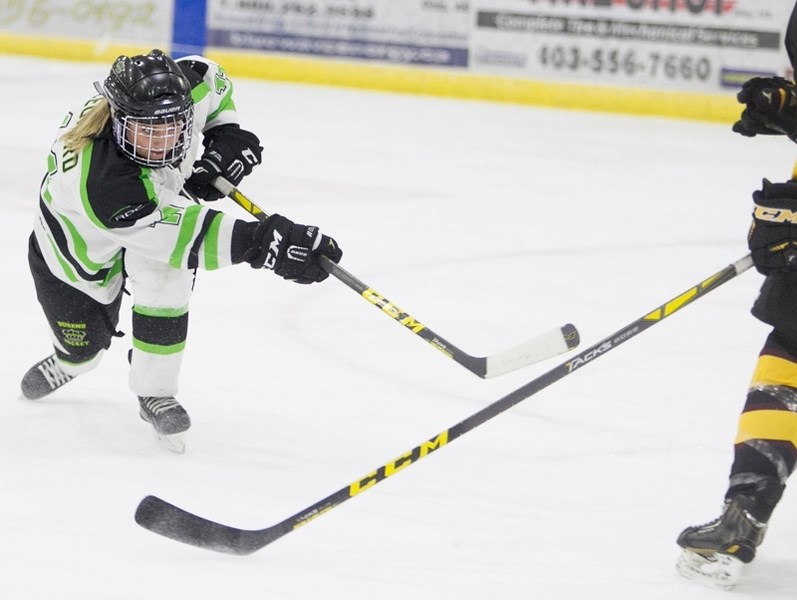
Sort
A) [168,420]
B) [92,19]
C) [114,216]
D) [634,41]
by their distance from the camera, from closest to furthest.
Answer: [114,216]
[168,420]
[634,41]
[92,19]

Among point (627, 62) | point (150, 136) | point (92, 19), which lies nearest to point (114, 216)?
point (150, 136)

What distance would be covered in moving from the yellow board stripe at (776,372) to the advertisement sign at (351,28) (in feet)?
19.5

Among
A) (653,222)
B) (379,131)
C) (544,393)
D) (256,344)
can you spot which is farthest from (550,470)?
(379,131)

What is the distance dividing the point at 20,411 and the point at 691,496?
143cm

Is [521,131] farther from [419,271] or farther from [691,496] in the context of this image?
[691,496]

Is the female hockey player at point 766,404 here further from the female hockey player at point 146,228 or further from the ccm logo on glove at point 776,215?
the female hockey player at point 146,228

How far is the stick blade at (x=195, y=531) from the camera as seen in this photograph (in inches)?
87.5

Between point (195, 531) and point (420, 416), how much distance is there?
859 mm

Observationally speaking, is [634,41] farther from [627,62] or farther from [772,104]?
[772,104]

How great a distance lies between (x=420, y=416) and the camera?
299 centimetres

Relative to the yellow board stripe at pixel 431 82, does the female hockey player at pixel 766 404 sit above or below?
above

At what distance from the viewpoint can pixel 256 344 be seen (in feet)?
11.4

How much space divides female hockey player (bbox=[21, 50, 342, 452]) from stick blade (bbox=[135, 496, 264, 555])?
0.46m

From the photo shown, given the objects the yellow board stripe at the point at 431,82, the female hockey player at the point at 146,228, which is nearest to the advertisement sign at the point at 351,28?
the yellow board stripe at the point at 431,82
